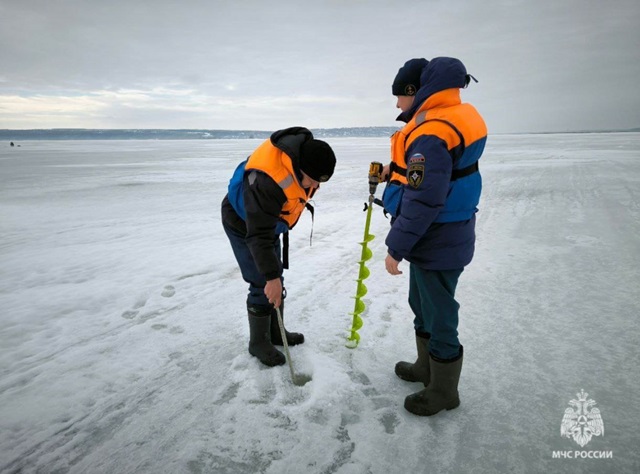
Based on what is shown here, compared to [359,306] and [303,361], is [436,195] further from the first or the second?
[303,361]

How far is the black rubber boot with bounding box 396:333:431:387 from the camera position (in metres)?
2.62

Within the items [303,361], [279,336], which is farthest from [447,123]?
[279,336]

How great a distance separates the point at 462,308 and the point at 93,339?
3623mm

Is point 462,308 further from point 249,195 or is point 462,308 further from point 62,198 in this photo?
point 62,198

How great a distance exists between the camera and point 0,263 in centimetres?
502

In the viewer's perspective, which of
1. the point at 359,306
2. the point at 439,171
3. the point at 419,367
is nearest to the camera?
the point at 439,171

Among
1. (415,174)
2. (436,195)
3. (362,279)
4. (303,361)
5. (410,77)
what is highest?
(410,77)

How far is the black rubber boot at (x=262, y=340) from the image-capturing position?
2900 mm

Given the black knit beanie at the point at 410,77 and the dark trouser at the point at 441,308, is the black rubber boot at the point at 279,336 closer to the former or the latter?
the dark trouser at the point at 441,308

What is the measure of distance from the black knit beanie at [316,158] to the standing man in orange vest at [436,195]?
1.39 feet

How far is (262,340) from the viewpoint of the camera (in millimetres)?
2980

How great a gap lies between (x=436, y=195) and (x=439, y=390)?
1328mm

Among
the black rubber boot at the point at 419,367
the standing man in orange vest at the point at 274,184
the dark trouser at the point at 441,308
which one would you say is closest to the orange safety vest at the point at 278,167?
the standing man in orange vest at the point at 274,184

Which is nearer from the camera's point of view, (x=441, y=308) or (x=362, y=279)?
(x=441, y=308)
